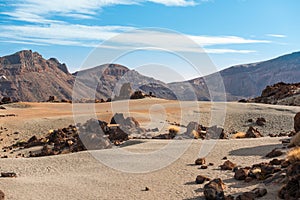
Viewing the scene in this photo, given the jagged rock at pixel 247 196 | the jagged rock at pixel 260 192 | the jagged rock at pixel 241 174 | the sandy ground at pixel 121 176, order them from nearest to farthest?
the jagged rock at pixel 247 196
the jagged rock at pixel 260 192
the sandy ground at pixel 121 176
the jagged rock at pixel 241 174

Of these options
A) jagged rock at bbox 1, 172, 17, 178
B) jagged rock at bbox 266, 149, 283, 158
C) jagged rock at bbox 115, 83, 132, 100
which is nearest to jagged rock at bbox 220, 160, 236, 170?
jagged rock at bbox 266, 149, 283, 158

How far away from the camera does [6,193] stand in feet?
39.9

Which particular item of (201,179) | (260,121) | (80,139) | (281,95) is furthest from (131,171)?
(281,95)

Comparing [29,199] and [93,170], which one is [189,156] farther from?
[29,199]

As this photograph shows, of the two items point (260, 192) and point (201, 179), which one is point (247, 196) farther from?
point (201, 179)

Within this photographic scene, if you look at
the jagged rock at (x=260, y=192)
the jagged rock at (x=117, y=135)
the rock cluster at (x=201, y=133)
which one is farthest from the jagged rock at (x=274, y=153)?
the jagged rock at (x=117, y=135)

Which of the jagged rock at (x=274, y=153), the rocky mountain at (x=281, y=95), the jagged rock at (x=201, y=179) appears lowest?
the jagged rock at (x=201, y=179)

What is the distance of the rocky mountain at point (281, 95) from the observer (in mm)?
47438

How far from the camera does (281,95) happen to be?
53.5 meters

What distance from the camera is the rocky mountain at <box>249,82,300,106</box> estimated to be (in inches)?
1868

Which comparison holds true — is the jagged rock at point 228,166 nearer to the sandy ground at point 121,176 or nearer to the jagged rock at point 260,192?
the sandy ground at point 121,176

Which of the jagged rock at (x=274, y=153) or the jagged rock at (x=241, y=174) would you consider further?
the jagged rock at (x=274, y=153)

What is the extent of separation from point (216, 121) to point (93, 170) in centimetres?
1914

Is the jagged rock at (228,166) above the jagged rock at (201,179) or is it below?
above
